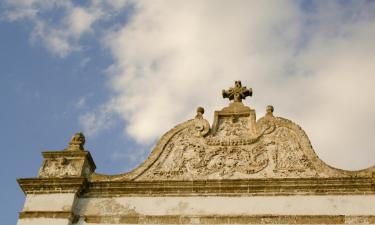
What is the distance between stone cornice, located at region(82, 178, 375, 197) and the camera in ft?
36.8

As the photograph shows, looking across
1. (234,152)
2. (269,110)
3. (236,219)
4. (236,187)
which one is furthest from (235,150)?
(236,219)

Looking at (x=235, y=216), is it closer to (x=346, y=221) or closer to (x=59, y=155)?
(x=346, y=221)

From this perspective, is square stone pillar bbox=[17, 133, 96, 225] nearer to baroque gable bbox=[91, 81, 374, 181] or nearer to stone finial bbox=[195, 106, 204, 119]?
baroque gable bbox=[91, 81, 374, 181]

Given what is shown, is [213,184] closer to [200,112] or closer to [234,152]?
[234,152]

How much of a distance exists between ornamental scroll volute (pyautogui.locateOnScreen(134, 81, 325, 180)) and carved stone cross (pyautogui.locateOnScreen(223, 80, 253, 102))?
0.37 meters

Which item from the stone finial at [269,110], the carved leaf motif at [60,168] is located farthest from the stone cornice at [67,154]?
the stone finial at [269,110]

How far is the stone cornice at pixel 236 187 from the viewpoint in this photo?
11219mm

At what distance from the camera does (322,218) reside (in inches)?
423

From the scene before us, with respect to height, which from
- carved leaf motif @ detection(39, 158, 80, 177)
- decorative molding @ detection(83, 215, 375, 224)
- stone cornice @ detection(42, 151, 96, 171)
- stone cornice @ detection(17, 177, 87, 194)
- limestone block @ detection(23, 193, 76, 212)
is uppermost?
stone cornice @ detection(42, 151, 96, 171)

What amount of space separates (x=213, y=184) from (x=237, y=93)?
8.95 ft

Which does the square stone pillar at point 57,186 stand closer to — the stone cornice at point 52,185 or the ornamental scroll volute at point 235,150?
the stone cornice at point 52,185

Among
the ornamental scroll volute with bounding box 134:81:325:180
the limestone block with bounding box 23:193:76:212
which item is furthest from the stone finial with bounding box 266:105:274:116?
the limestone block with bounding box 23:193:76:212

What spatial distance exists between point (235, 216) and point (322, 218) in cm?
156

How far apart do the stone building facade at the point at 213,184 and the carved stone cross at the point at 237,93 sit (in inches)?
23.3
